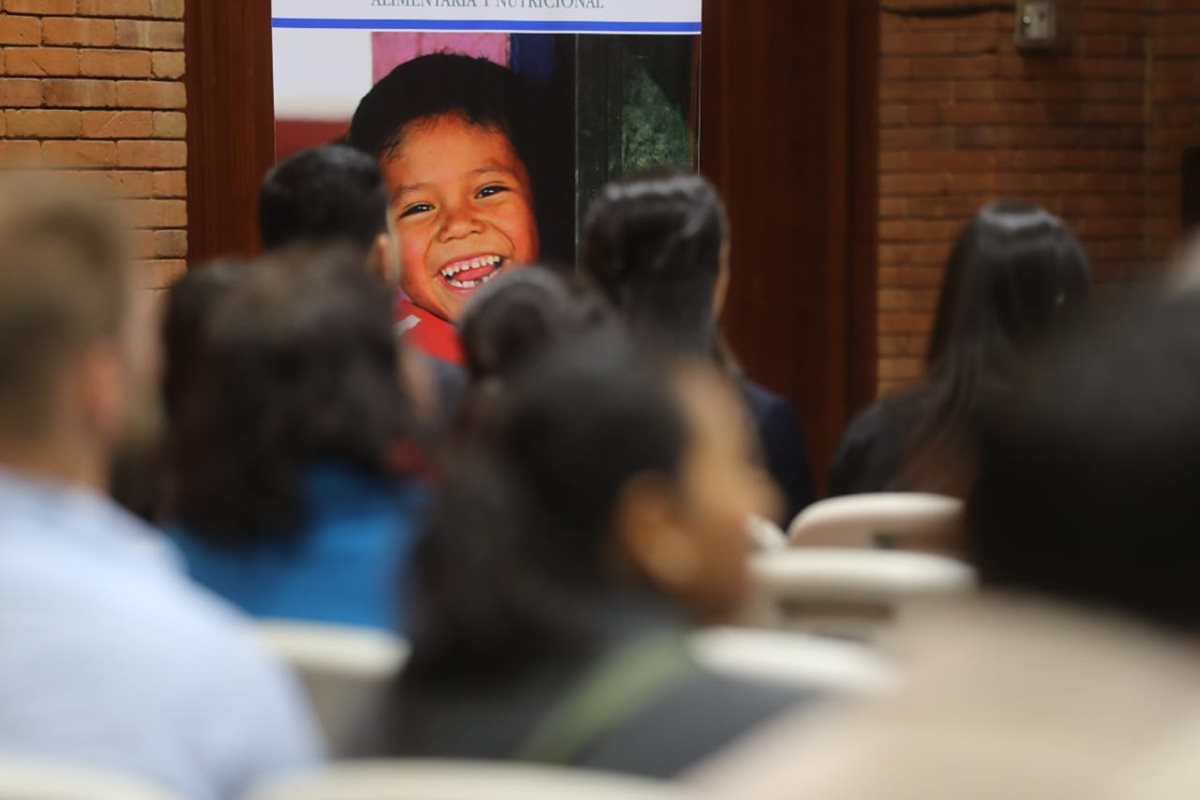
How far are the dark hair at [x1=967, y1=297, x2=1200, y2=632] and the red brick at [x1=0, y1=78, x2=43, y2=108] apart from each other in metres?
4.39

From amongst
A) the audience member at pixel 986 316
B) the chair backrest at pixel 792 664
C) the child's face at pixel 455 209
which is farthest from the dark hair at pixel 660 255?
the child's face at pixel 455 209

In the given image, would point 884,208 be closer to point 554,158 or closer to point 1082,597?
point 554,158

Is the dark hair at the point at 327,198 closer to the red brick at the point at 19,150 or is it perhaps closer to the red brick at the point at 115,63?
the red brick at the point at 19,150

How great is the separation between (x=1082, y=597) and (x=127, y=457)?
2.21 m

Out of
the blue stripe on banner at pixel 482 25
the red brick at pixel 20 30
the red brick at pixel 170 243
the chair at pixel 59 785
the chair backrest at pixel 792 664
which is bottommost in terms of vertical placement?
the chair at pixel 59 785

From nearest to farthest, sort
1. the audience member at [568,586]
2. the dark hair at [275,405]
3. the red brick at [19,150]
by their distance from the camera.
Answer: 1. the audience member at [568,586]
2. the dark hair at [275,405]
3. the red brick at [19,150]

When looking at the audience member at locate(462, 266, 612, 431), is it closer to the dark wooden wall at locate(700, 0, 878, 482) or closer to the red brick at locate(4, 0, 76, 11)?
the red brick at locate(4, 0, 76, 11)

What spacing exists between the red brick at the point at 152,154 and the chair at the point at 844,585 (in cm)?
351

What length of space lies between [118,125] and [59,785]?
410 centimetres

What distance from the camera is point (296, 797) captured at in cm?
113

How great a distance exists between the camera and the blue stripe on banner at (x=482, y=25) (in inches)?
203

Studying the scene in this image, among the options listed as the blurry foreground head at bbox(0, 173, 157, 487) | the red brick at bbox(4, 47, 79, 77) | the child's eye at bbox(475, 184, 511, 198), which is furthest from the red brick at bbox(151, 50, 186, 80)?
the blurry foreground head at bbox(0, 173, 157, 487)

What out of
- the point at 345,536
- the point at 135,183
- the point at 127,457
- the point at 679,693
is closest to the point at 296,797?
the point at 679,693

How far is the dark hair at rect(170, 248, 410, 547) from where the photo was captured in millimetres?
1967
